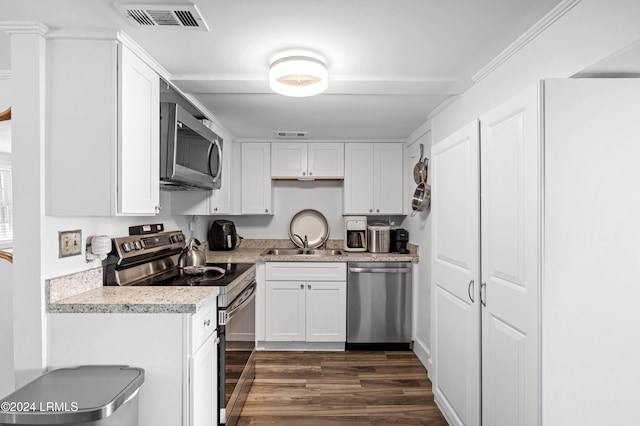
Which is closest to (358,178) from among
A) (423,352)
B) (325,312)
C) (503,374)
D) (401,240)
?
(401,240)

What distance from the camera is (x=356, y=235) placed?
3969mm

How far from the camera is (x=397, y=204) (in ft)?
13.0

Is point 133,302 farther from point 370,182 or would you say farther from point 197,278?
point 370,182

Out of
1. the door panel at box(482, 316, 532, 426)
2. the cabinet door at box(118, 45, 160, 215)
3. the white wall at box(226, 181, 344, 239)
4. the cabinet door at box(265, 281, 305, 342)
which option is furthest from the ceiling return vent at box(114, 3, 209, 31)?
the white wall at box(226, 181, 344, 239)

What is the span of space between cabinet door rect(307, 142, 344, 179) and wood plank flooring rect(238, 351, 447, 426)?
1.87m

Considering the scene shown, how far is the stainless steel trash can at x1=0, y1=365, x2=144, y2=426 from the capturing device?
1.23 metres

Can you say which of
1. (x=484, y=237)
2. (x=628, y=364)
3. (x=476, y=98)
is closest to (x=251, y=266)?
(x=484, y=237)

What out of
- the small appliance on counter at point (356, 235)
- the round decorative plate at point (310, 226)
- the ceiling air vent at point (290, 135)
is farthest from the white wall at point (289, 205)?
the ceiling air vent at point (290, 135)

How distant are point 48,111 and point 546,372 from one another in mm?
2312

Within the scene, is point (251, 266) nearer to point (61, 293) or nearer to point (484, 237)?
point (61, 293)

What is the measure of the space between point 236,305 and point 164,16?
1.62m

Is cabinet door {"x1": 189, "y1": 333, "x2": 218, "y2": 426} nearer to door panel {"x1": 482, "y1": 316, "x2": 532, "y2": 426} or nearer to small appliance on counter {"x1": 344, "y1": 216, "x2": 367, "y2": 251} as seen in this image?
door panel {"x1": 482, "y1": 316, "x2": 532, "y2": 426}

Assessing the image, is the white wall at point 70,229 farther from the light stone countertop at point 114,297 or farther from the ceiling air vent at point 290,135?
the ceiling air vent at point 290,135

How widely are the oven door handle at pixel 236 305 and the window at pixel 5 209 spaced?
44.0 inches
